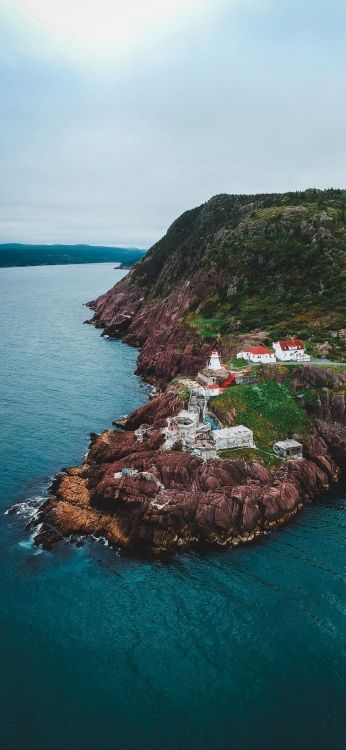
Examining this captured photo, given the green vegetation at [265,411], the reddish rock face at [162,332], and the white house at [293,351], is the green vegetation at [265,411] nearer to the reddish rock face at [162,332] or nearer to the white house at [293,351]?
the white house at [293,351]

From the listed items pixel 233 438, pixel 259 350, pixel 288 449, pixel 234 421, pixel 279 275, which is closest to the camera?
pixel 233 438

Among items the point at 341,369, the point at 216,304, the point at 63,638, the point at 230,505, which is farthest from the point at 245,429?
the point at 216,304

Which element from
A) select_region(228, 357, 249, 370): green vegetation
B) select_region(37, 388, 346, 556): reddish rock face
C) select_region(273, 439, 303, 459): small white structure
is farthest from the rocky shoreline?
select_region(228, 357, 249, 370): green vegetation

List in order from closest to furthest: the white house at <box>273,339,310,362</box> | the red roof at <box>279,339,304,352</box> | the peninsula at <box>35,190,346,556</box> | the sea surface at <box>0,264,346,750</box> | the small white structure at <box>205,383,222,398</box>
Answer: the sea surface at <box>0,264,346,750</box> → the peninsula at <box>35,190,346,556</box> → the small white structure at <box>205,383,222,398</box> → the white house at <box>273,339,310,362</box> → the red roof at <box>279,339,304,352</box>

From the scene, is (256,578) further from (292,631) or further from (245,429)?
(245,429)

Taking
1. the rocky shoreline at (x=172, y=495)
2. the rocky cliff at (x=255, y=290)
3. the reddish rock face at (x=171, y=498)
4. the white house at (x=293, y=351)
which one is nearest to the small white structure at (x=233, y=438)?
the rocky shoreline at (x=172, y=495)

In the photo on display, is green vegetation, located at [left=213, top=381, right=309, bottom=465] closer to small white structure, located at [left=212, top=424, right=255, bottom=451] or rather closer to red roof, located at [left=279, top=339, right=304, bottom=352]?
small white structure, located at [left=212, top=424, right=255, bottom=451]

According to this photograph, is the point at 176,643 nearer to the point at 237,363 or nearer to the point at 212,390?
the point at 212,390

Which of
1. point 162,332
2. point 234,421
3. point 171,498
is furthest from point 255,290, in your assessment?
point 171,498
